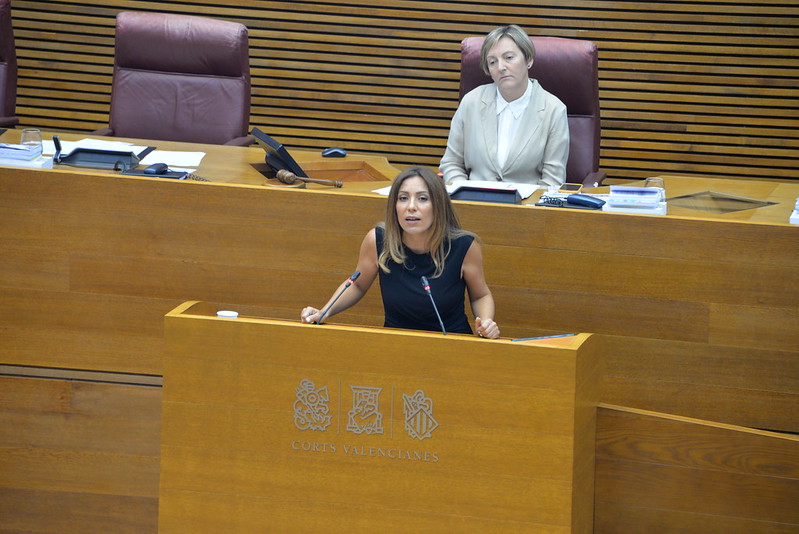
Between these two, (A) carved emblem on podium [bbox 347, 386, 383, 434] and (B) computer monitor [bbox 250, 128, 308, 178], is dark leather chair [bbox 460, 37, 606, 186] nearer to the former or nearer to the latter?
(B) computer monitor [bbox 250, 128, 308, 178]

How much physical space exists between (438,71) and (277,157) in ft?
7.60

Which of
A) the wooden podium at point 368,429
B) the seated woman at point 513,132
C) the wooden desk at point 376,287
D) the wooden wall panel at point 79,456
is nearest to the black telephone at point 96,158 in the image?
the wooden desk at point 376,287

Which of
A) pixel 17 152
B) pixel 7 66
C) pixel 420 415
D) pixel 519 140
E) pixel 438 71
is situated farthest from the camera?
pixel 438 71

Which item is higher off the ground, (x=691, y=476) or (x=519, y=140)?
(x=519, y=140)

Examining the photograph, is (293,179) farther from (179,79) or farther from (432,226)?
(179,79)

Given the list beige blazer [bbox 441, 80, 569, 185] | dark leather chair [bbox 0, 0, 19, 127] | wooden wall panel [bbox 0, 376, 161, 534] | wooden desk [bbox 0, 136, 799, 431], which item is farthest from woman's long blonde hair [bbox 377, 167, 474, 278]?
dark leather chair [bbox 0, 0, 19, 127]

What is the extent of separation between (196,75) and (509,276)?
84.5 inches

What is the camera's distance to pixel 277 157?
337 centimetres

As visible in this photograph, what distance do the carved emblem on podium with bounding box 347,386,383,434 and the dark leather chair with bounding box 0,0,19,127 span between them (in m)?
2.82

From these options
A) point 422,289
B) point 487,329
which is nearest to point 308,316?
point 422,289

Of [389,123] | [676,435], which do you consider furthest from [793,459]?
[389,123]

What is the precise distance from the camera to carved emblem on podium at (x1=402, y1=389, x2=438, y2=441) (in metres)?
2.31

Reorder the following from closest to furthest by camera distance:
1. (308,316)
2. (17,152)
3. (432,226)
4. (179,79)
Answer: (308,316), (432,226), (17,152), (179,79)

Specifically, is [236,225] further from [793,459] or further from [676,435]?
[793,459]
